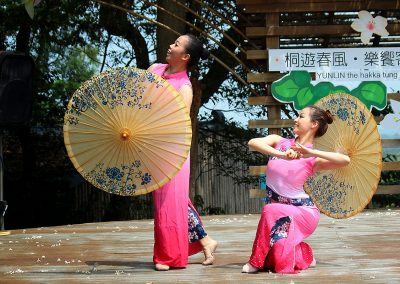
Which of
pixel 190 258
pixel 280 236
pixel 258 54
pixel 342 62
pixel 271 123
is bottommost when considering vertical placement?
pixel 190 258

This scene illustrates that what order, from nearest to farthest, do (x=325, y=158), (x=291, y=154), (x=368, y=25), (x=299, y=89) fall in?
(x=291, y=154) < (x=325, y=158) < (x=299, y=89) < (x=368, y=25)

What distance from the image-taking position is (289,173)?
498 cm

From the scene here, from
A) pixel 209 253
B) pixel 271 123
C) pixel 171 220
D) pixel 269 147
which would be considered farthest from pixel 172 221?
pixel 271 123

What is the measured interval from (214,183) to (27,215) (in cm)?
306

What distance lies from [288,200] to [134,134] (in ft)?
2.90

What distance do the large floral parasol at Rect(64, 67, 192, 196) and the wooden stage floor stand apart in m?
0.53

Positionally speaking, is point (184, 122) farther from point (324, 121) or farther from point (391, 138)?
point (391, 138)

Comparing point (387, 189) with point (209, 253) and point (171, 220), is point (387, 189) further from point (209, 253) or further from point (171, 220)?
point (171, 220)

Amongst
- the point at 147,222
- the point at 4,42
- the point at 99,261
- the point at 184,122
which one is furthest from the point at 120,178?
the point at 4,42

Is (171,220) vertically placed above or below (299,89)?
below

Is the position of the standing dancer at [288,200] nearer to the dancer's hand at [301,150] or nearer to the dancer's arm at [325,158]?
the dancer's arm at [325,158]

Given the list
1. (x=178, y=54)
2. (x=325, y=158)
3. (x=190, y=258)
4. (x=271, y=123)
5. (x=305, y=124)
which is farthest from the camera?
(x=271, y=123)

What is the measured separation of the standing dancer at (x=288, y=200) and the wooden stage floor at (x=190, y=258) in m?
0.09

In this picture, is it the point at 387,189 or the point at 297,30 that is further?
the point at 387,189
